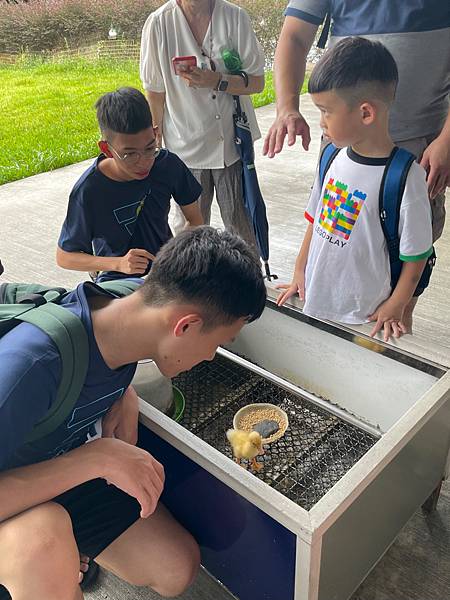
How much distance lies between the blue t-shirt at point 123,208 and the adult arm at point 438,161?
0.74 m

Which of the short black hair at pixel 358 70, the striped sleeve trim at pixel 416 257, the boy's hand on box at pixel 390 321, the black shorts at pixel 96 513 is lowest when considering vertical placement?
the black shorts at pixel 96 513

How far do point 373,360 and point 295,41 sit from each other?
3.25 ft

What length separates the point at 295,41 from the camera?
5.63 ft

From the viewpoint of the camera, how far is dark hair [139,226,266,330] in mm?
978

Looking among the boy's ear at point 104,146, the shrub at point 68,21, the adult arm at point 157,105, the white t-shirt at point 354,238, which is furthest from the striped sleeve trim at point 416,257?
the shrub at point 68,21

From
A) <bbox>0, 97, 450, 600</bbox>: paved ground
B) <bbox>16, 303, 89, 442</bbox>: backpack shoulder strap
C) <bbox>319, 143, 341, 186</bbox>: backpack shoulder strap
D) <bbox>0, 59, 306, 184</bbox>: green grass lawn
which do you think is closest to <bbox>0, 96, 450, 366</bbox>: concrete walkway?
<bbox>0, 97, 450, 600</bbox>: paved ground

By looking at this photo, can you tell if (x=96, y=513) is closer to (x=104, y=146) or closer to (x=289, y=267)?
(x=104, y=146)

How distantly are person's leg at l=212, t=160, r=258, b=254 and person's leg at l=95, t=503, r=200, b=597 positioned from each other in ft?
3.93

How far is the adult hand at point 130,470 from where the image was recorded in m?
0.99

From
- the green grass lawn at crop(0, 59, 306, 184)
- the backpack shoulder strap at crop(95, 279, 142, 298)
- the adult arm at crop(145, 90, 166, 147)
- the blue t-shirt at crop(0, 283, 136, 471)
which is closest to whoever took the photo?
the blue t-shirt at crop(0, 283, 136, 471)

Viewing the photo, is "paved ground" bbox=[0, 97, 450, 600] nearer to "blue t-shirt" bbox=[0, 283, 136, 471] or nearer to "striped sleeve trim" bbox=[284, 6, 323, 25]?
"blue t-shirt" bbox=[0, 283, 136, 471]

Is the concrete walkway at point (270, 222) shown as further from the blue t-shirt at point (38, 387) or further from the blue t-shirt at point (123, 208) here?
the blue t-shirt at point (38, 387)

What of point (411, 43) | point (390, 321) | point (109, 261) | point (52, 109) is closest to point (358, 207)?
point (390, 321)

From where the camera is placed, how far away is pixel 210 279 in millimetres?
976
